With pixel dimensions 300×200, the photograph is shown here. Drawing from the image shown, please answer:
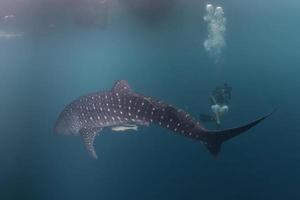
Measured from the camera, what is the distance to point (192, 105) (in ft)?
56.2

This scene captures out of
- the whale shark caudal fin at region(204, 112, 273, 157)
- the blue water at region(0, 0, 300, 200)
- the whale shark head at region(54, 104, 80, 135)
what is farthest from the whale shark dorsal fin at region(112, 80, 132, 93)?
the blue water at region(0, 0, 300, 200)

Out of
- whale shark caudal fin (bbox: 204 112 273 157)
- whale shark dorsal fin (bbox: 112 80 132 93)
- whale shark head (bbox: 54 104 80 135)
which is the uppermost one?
whale shark dorsal fin (bbox: 112 80 132 93)

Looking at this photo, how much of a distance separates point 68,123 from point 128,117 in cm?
247

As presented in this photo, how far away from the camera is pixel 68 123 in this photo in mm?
10117

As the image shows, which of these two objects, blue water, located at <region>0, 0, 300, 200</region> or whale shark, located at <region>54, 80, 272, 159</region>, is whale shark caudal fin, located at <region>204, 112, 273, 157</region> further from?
blue water, located at <region>0, 0, 300, 200</region>

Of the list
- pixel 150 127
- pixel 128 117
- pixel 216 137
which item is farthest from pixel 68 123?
pixel 216 137

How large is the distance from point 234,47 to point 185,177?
20.7m

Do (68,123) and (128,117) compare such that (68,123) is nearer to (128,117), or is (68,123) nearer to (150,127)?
(128,117)

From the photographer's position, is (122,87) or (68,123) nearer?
(122,87)

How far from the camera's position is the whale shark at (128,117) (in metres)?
6.54

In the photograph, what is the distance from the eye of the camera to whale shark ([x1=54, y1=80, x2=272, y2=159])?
21.5ft

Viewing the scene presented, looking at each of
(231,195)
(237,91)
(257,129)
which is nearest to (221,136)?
(231,195)

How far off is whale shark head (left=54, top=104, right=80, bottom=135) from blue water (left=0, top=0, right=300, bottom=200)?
1811 millimetres

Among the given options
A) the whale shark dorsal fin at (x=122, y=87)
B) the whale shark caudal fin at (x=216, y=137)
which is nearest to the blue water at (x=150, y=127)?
the whale shark dorsal fin at (x=122, y=87)
